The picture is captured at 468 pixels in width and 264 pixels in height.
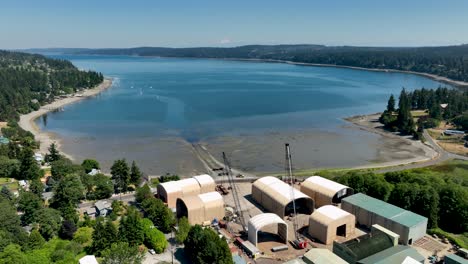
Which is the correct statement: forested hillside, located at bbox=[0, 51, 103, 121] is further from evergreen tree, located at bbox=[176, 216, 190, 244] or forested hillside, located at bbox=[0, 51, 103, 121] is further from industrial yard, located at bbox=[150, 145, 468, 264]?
evergreen tree, located at bbox=[176, 216, 190, 244]

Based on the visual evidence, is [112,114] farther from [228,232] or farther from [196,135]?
[228,232]

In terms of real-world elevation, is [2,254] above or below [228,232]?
above

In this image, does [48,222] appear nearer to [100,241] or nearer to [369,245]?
[100,241]

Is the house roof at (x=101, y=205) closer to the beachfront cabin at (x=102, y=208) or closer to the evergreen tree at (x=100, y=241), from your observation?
the beachfront cabin at (x=102, y=208)

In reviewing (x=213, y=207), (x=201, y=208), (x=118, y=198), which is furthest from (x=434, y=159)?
(x=118, y=198)

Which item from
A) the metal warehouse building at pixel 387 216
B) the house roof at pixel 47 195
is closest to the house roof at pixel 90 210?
the house roof at pixel 47 195

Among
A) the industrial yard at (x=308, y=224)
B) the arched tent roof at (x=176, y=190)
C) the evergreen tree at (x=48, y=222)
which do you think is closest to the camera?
the industrial yard at (x=308, y=224)

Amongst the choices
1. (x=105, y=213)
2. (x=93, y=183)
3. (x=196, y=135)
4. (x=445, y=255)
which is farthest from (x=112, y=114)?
(x=445, y=255)
